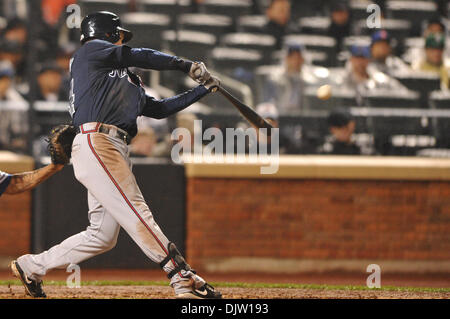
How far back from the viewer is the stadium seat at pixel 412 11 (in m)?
11.8

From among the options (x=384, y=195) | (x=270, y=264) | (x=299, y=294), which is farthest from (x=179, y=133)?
(x=299, y=294)

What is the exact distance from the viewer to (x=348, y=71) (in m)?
9.16

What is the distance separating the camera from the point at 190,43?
9.75 meters

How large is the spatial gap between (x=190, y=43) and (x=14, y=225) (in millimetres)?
3042

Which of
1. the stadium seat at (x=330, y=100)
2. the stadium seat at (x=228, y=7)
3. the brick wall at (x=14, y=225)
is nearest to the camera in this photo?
the brick wall at (x=14, y=225)

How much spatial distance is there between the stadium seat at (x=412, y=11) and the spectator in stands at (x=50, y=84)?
521 centimetres

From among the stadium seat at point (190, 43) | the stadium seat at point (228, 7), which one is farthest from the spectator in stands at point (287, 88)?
the stadium seat at point (228, 7)

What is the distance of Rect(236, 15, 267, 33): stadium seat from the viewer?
35.9ft

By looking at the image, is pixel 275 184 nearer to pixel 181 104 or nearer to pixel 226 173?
pixel 226 173

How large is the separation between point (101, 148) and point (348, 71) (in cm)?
461

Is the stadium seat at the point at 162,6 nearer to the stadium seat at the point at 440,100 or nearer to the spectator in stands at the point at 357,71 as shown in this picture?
the spectator in stands at the point at 357,71
